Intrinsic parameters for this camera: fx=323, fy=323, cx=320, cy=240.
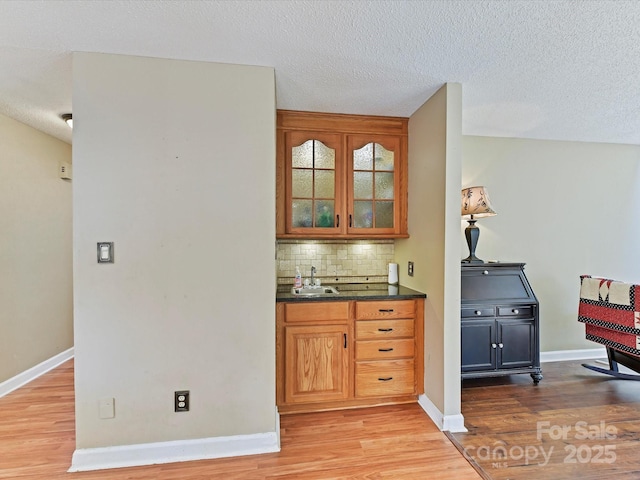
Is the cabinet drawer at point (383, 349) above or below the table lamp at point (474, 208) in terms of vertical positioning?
below

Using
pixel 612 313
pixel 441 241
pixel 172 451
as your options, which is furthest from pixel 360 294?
pixel 612 313

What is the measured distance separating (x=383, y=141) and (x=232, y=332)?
2.02 m

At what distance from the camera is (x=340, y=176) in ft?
9.19

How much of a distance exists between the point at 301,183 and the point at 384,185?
75 cm

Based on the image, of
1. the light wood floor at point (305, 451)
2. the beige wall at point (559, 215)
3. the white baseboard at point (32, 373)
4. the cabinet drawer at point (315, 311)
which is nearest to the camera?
the light wood floor at point (305, 451)

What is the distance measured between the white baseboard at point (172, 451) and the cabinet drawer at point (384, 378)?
77cm

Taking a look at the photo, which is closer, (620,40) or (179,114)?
(620,40)

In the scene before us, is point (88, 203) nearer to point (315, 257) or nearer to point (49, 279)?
point (315, 257)

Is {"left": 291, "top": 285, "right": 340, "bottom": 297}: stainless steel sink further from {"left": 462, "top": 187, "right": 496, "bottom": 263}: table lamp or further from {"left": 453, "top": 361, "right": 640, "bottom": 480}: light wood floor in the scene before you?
{"left": 453, "top": 361, "right": 640, "bottom": 480}: light wood floor

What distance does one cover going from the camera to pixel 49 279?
127 inches

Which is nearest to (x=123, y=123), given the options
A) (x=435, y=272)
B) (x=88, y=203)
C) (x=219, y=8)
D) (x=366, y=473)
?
(x=88, y=203)

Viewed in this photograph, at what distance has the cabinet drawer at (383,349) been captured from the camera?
249 centimetres

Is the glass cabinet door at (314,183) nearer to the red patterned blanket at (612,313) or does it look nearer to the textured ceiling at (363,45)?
the textured ceiling at (363,45)

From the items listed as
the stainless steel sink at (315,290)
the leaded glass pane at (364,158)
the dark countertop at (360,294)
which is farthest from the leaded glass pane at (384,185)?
the stainless steel sink at (315,290)
